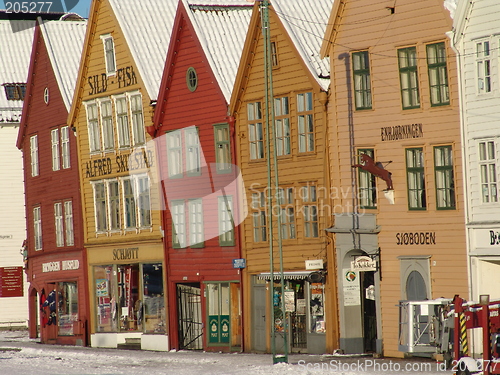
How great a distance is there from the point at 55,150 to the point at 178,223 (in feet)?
33.4

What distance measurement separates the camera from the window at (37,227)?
53.7 metres

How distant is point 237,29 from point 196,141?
14.9ft

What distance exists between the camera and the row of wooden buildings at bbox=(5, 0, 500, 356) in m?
34.0

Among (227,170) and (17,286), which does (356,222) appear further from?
(17,286)

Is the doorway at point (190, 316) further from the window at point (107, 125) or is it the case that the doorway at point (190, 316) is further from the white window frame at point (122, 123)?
the window at point (107, 125)

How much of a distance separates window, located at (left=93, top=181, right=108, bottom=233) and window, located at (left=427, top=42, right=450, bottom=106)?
1865 cm

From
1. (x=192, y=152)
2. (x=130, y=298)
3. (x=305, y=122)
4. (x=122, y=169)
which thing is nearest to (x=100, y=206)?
(x=122, y=169)

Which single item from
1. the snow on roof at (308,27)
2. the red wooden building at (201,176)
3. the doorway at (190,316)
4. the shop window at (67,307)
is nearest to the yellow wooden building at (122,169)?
the doorway at (190,316)

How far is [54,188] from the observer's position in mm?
51875

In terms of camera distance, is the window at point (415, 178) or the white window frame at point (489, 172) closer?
the white window frame at point (489, 172)

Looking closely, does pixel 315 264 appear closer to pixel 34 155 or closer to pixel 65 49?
pixel 65 49

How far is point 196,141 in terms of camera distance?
4269cm

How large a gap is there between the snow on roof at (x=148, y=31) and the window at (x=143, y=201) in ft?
11.7

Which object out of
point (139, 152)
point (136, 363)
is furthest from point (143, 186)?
point (136, 363)
